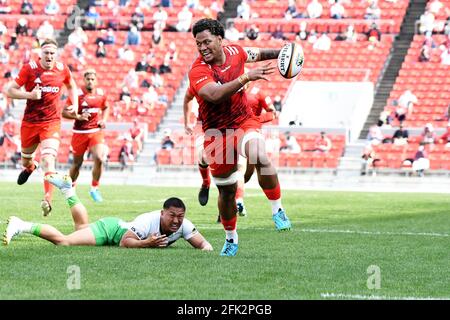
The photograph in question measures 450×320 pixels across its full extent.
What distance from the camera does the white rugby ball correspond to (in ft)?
40.5

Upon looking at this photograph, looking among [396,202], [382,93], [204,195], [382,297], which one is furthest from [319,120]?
[382,297]

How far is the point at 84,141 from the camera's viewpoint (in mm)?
22750

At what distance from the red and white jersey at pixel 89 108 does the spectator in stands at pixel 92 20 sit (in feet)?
79.0

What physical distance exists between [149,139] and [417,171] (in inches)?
393

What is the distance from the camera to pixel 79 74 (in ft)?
144

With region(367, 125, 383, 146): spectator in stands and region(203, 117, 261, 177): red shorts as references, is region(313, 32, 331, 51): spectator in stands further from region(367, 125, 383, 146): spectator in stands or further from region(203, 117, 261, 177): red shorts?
region(203, 117, 261, 177): red shorts

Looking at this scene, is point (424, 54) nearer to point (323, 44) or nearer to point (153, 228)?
point (323, 44)

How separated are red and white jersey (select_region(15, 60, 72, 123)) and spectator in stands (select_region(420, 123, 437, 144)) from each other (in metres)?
19.2

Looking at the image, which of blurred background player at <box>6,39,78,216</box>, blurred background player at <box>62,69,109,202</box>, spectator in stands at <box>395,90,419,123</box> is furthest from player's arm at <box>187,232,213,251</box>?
spectator in stands at <box>395,90,419,123</box>

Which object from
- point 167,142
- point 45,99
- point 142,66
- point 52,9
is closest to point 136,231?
point 45,99

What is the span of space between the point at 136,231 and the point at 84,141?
10.2 meters

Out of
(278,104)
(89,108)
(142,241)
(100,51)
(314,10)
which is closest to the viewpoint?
(142,241)

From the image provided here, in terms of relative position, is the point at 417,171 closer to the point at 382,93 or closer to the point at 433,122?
the point at 433,122

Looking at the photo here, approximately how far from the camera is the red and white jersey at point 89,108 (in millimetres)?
22844
